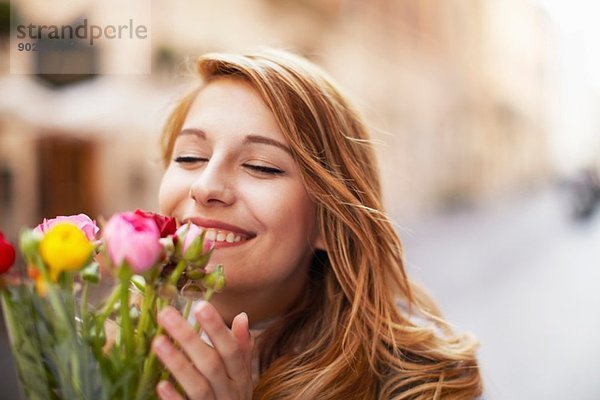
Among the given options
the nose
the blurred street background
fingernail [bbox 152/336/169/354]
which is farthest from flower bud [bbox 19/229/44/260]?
the blurred street background

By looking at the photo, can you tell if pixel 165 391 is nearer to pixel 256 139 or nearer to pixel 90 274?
pixel 90 274

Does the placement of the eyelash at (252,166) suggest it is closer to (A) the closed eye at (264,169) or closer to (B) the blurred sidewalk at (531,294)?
(A) the closed eye at (264,169)

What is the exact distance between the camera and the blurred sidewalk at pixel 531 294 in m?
2.87

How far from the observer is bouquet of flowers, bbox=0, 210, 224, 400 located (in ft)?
1.39

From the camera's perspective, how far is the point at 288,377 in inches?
29.6

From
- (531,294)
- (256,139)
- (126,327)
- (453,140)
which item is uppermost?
(256,139)

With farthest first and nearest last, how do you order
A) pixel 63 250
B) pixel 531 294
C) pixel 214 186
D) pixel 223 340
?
pixel 531 294
pixel 214 186
pixel 223 340
pixel 63 250

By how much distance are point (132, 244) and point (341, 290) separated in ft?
1.60

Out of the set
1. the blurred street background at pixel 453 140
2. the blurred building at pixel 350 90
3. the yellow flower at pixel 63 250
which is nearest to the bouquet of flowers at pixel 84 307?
the yellow flower at pixel 63 250

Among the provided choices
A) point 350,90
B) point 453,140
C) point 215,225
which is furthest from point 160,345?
point 453,140

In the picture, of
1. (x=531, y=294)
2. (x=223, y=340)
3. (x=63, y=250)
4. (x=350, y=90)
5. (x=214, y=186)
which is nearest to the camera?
(x=63, y=250)

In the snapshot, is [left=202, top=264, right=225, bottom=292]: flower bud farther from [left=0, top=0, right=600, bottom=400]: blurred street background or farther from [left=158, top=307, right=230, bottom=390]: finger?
[left=0, top=0, right=600, bottom=400]: blurred street background

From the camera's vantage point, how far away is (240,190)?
2.37ft

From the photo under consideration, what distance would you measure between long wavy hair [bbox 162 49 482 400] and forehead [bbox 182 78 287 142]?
1 centimetres
